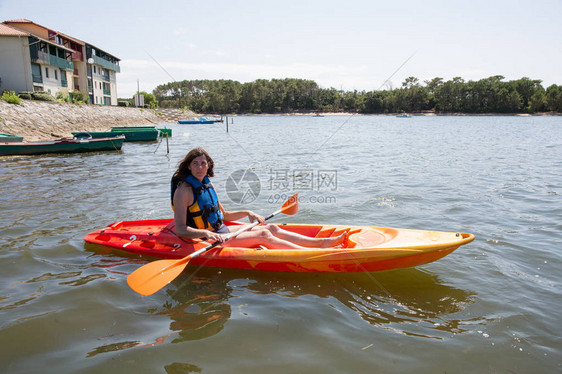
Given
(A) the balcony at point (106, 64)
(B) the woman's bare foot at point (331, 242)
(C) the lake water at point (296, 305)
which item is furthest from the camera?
(A) the balcony at point (106, 64)

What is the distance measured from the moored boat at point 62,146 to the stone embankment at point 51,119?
4.23m

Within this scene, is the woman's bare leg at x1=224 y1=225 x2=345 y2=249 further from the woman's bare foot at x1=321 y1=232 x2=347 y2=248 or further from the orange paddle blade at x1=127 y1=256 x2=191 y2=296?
the orange paddle blade at x1=127 y1=256 x2=191 y2=296

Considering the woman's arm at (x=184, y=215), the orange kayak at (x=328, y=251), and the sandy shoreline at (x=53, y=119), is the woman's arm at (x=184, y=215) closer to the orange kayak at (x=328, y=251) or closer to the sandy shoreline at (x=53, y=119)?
the orange kayak at (x=328, y=251)

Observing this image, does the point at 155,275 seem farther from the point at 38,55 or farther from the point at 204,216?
the point at 38,55

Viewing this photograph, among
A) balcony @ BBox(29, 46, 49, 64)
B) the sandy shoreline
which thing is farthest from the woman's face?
balcony @ BBox(29, 46, 49, 64)

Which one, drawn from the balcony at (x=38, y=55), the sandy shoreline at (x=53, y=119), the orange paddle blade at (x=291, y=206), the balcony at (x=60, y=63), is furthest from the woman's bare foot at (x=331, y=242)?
the balcony at (x=60, y=63)

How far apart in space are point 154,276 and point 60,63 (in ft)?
122

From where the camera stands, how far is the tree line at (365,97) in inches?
3095

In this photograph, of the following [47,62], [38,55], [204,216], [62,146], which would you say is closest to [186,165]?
[204,216]

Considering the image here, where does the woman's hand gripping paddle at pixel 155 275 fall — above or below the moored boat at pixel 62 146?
below

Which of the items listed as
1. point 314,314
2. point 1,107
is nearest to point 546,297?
point 314,314

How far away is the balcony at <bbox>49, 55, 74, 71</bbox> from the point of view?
31.5m

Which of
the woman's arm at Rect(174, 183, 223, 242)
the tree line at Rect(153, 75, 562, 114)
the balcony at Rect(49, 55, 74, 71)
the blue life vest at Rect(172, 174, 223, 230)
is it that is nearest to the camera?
the woman's arm at Rect(174, 183, 223, 242)

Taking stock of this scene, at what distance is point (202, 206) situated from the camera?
4.39m
